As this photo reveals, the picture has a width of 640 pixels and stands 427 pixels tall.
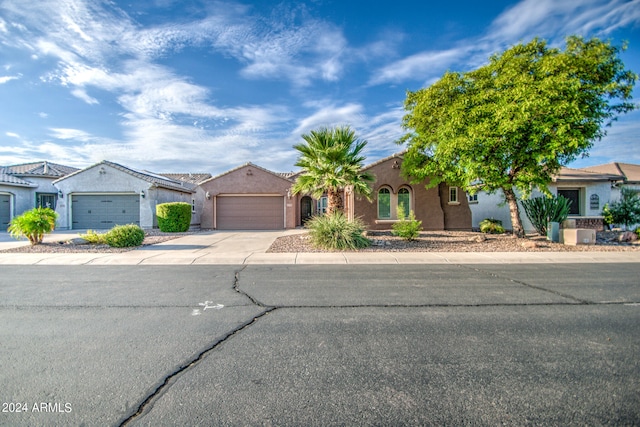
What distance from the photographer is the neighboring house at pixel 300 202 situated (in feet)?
60.6

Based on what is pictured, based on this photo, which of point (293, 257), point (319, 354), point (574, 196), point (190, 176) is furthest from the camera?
point (190, 176)

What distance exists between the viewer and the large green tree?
1095 cm

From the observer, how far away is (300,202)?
2459cm

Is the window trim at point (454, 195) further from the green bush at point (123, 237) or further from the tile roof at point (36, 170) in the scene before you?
the tile roof at point (36, 170)

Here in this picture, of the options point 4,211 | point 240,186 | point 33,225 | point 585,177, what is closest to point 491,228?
point 585,177

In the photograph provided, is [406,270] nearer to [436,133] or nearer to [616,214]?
[436,133]

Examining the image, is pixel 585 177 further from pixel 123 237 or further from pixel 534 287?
pixel 123 237

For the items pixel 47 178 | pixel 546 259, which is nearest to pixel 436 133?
pixel 546 259

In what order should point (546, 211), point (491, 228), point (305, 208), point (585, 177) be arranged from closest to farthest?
point (546, 211) → point (491, 228) → point (585, 177) → point (305, 208)

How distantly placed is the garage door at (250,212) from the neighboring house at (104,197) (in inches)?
174

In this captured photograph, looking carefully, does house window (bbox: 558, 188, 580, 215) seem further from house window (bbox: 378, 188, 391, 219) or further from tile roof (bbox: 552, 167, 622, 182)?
house window (bbox: 378, 188, 391, 219)

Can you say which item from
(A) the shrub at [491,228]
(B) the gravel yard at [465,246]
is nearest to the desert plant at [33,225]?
(B) the gravel yard at [465,246]

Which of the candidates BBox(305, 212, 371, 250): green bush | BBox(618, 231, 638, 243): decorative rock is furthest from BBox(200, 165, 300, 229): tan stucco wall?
BBox(618, 231, 638, 243): decorative rock

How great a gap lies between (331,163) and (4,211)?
871 inches
